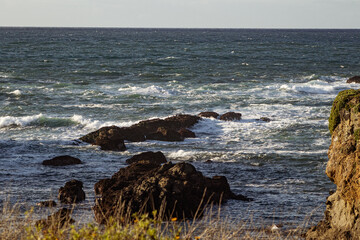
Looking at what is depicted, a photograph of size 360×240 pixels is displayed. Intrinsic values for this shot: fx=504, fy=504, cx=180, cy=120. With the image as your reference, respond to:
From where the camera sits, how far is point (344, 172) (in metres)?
10.1

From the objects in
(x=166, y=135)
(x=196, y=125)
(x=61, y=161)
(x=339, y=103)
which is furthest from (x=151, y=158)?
(x=339, y=103)

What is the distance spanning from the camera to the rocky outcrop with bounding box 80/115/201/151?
21.3 m

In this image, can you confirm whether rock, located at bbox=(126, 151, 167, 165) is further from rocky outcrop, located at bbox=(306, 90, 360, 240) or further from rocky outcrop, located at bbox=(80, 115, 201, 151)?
rocky outcrop, located at bbox=(306, 90, 360, 240)

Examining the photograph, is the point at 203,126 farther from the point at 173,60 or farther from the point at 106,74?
the point at 173,60

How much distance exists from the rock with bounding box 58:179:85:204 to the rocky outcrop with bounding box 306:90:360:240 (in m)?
6.33

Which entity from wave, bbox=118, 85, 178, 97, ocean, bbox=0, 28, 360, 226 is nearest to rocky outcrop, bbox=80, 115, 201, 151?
ocean, bbox=0, 28, 360, 226

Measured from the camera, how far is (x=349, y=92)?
34.4ft

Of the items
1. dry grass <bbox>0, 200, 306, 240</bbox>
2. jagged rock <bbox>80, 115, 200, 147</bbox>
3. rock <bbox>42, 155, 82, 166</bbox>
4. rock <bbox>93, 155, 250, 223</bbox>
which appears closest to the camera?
dry grass <bbox>0, 200, 306, 240</bbox>

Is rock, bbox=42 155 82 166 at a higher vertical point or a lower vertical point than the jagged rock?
lower

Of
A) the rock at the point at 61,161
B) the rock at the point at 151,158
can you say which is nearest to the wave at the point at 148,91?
the rock at the point at 151,158

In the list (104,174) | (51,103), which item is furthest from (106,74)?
(104,174)

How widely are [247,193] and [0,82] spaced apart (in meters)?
36.1

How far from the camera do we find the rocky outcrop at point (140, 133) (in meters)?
21.3

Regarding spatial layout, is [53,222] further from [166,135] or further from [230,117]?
[230,117]
